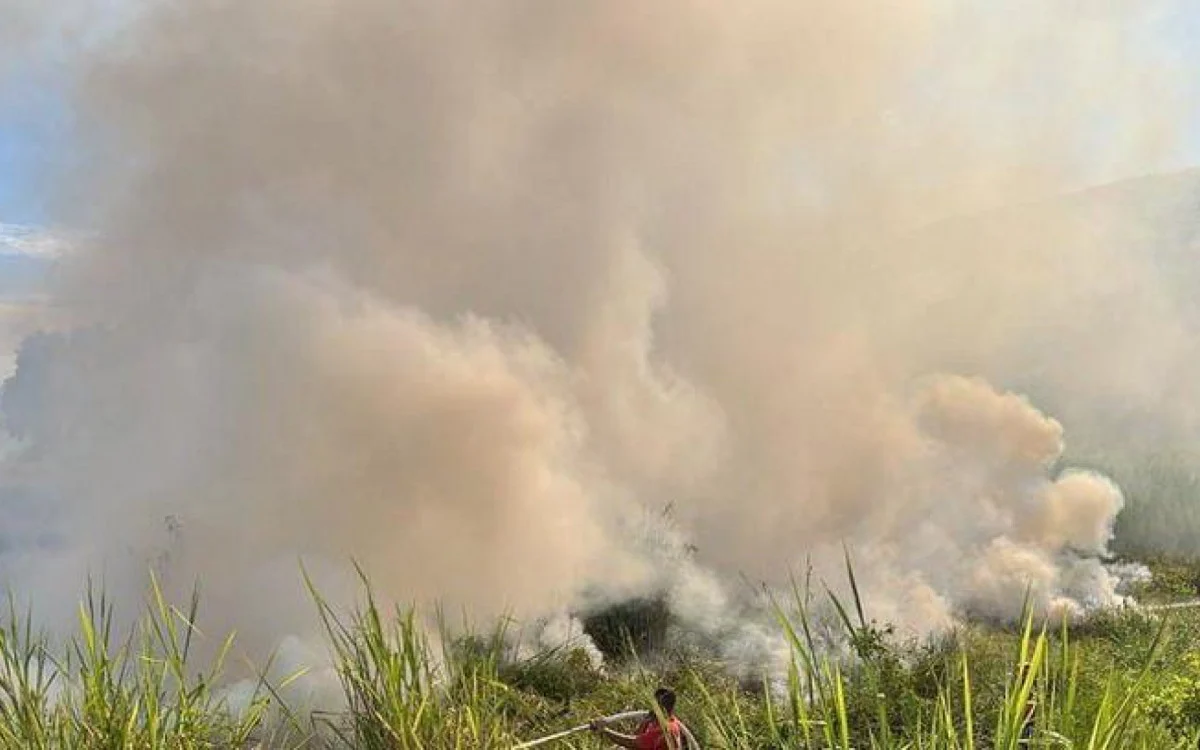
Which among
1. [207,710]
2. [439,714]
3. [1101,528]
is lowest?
[439,714]

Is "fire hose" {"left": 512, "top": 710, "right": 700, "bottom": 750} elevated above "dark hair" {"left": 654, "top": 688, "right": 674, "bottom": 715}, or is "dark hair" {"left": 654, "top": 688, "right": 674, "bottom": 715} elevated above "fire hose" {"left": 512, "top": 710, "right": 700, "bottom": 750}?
"dark hair" {"left": 654, "top": 688, "right": 674, "bottom": 715}

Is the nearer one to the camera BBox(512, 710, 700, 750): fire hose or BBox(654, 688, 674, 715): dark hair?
BBox(512, 710, 700, 750): fire hose

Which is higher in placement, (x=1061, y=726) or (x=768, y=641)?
(x=768, y=641)

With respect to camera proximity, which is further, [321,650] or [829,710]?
[321,650]

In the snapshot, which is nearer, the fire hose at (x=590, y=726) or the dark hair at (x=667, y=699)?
the fire hose at (x=590, y=726)

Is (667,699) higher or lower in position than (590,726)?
higher

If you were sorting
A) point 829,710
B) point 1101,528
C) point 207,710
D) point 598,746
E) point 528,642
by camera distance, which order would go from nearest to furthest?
point 829,710
point 207,710
point 598,746
point 528,642
point 1101,528

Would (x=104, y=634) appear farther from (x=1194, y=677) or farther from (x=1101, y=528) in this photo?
(x=1101, y=528)

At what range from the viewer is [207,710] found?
5781mm

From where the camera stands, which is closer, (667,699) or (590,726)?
(590,726)

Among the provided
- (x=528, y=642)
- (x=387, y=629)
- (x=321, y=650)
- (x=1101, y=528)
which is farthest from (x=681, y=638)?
(x=387, y=629)

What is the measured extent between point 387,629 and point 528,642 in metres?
32.5

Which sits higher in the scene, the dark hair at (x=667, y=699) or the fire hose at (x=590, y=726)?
the dark hair at (x=667, y=699)

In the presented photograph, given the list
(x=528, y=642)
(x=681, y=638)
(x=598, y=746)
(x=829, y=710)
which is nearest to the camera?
(x=829, y=710)
